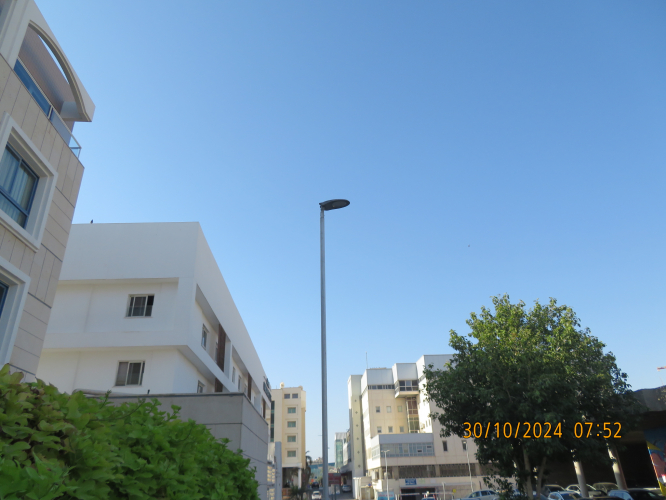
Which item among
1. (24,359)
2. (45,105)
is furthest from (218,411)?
(45,105)

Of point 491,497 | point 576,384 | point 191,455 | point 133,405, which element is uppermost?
point 576,384

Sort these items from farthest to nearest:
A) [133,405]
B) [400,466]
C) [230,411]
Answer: [400,466]
[230,411]
[133,405]

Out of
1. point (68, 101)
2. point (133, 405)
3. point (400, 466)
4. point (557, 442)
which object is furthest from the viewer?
point (400, 466)

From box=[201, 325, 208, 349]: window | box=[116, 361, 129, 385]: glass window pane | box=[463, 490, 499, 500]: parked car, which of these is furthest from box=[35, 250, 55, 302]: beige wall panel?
box=[463, 490, 499, 500]: parked car

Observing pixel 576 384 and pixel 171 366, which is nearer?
pixel 171 366

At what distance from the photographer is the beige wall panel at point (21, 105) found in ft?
30.7

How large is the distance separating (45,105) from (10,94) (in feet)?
6.19

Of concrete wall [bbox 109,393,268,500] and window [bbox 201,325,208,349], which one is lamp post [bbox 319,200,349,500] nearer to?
concrete wall [bbox 109,393,268,500]

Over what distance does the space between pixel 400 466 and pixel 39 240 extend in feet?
195

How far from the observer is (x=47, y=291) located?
1069 cm

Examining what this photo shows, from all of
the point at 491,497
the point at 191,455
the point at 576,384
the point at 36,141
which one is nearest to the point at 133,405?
the point at 191,455

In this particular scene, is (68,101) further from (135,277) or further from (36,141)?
(135,277)

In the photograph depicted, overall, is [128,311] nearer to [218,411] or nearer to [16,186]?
[218,411]
